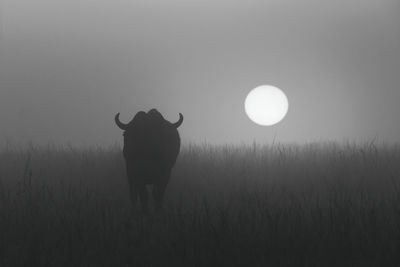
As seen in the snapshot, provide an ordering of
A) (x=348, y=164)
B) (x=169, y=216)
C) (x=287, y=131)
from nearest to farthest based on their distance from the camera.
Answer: (x=169, y=216), (x=348, y=164), (x=287, y=131)

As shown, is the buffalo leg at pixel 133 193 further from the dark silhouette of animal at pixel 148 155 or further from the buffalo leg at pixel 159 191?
the buffalo leg at pixel 159 191

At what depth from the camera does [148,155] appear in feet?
21.5

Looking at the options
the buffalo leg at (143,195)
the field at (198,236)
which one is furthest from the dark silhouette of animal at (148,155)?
the field at (198,236)

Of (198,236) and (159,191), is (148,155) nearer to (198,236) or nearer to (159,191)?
(159,191)

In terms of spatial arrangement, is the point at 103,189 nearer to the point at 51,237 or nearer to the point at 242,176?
the point at 242,176

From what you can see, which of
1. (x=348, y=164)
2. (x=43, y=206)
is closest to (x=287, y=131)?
(x=348, y=164)

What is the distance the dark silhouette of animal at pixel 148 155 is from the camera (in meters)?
6.49

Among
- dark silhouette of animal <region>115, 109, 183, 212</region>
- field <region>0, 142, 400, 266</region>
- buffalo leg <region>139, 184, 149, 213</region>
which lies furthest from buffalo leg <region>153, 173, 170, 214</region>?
field <region>0, 142, 400, 266</region>

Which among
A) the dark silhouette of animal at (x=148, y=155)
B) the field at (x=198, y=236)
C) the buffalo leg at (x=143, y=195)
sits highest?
the dark silhouette of animal at (x=148, y=155)

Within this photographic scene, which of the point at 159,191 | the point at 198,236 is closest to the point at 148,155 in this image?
the point at 159,191

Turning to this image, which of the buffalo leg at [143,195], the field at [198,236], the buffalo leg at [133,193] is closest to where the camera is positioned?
the field at [198,236]

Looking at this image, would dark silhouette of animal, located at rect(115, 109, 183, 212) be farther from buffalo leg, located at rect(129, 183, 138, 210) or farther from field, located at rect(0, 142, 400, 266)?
field, located at rect(0, 142, 400, 266)

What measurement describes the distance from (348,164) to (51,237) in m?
5.70

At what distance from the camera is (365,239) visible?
12.7 ft
